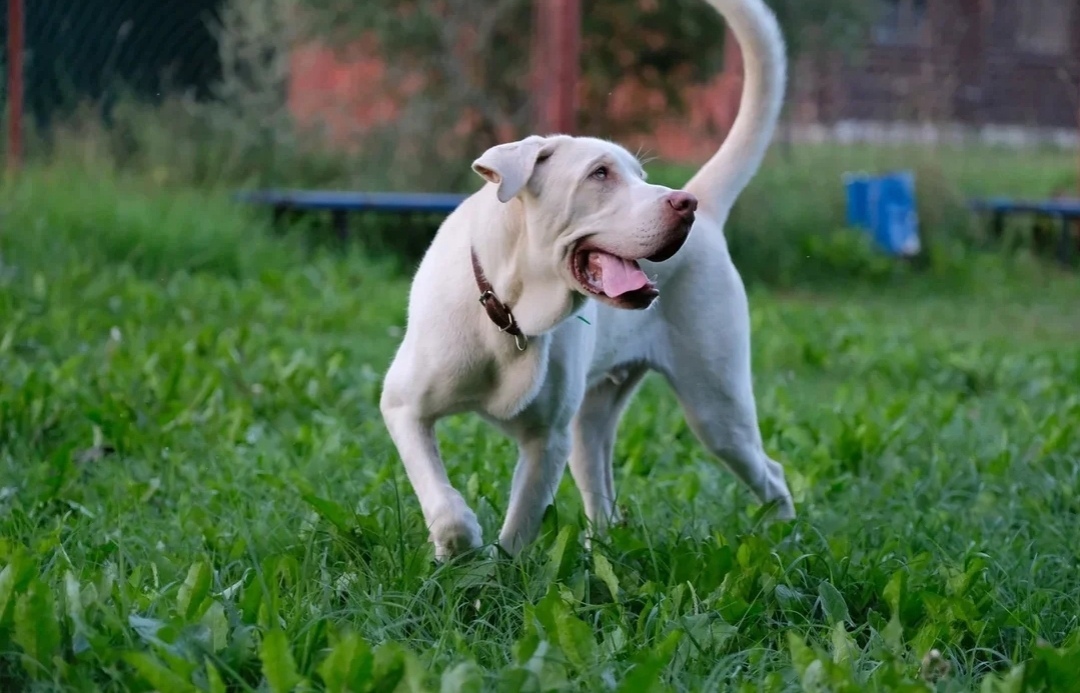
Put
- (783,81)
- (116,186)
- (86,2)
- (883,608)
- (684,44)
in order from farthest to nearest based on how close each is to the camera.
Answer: (684,44), (86,2), (116,186), (783,81), (883,608)

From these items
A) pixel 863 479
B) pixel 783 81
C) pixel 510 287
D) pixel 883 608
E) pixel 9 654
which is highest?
pixel 783 81

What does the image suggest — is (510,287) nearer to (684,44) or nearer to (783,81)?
(783,81)

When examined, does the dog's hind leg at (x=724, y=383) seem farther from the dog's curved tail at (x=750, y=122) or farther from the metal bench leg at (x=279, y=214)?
the metal bench leg at (x=279, y=214)

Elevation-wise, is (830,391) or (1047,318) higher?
(830,391)

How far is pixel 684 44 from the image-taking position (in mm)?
12984

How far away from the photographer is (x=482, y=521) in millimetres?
3861

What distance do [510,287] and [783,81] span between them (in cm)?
143

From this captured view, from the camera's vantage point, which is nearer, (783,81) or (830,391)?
(783,81)

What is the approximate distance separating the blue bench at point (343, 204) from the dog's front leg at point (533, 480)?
642cm

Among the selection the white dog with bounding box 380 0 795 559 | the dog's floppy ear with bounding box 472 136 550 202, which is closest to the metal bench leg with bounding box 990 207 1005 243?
the white dog with bounding box 380 0 795 559

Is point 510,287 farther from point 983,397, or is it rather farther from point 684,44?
point 684,44

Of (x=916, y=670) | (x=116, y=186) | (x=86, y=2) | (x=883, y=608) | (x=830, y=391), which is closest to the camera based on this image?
(x=916, y=670)

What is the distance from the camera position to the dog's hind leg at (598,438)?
13.8 ft

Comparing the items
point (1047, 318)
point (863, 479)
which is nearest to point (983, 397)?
point (863, 479)
